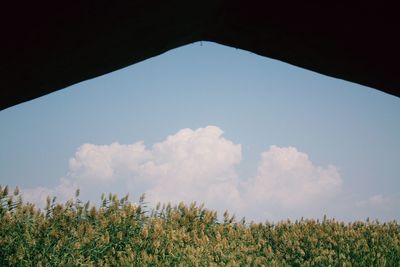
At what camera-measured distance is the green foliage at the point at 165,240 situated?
755 cm

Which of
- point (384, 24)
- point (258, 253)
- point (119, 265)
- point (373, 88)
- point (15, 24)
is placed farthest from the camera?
point (258, 253)

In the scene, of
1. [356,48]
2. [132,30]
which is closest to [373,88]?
[356,48]

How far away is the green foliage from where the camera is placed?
7.55 meters

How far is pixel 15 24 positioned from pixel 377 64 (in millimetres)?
2173

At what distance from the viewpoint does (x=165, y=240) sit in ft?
26.8

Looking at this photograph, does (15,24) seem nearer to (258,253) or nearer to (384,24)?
(384,24)

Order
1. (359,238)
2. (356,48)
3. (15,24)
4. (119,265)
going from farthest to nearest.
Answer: (359,238) < (119,265) < (356,48) < (15,24)

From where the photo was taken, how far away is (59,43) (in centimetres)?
235

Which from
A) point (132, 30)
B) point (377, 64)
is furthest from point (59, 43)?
point (377, 64)

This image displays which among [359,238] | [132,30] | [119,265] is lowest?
[119,265]

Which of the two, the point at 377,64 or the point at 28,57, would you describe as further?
the point at 377,64

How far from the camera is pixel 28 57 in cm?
238

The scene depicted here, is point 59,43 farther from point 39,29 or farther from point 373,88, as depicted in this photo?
point 373,88

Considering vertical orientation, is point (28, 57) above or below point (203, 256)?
above
